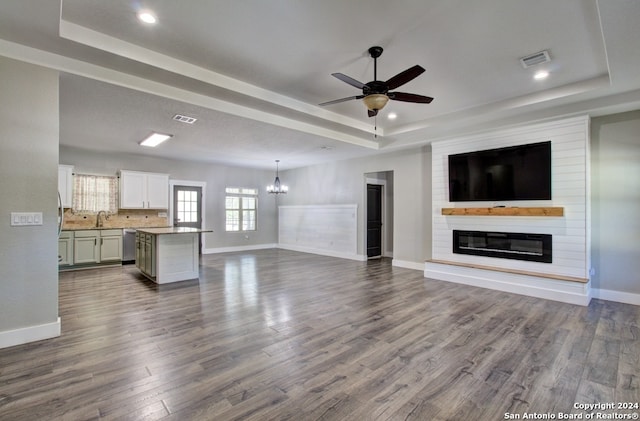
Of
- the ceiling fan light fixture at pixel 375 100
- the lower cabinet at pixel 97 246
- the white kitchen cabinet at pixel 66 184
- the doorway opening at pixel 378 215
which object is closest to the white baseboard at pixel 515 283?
the doorway opening at pixel 378 215

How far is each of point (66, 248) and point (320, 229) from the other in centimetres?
598

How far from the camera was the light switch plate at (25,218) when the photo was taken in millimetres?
2773

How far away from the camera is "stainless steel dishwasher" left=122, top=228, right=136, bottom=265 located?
7.05m

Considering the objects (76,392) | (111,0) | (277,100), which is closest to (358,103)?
(277,100)

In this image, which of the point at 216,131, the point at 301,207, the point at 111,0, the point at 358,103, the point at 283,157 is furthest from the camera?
the point at 301,207

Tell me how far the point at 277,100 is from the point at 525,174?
4.09 metres

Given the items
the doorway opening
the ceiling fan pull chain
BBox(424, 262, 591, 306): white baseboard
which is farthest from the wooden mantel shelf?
the doorway opening

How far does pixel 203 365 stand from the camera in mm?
2467

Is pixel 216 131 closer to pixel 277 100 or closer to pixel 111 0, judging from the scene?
pixel 277 100

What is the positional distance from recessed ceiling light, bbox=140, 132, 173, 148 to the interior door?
16.2 ft

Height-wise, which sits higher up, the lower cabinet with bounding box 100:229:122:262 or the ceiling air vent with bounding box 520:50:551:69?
the ceiling air vent with bounding box 520:50:551:69

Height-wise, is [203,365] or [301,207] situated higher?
[301,207]

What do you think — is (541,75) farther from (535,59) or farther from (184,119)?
(184,119)

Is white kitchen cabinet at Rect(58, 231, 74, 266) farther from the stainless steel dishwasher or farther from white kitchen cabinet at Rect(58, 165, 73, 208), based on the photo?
the stainless steel dishwasher
